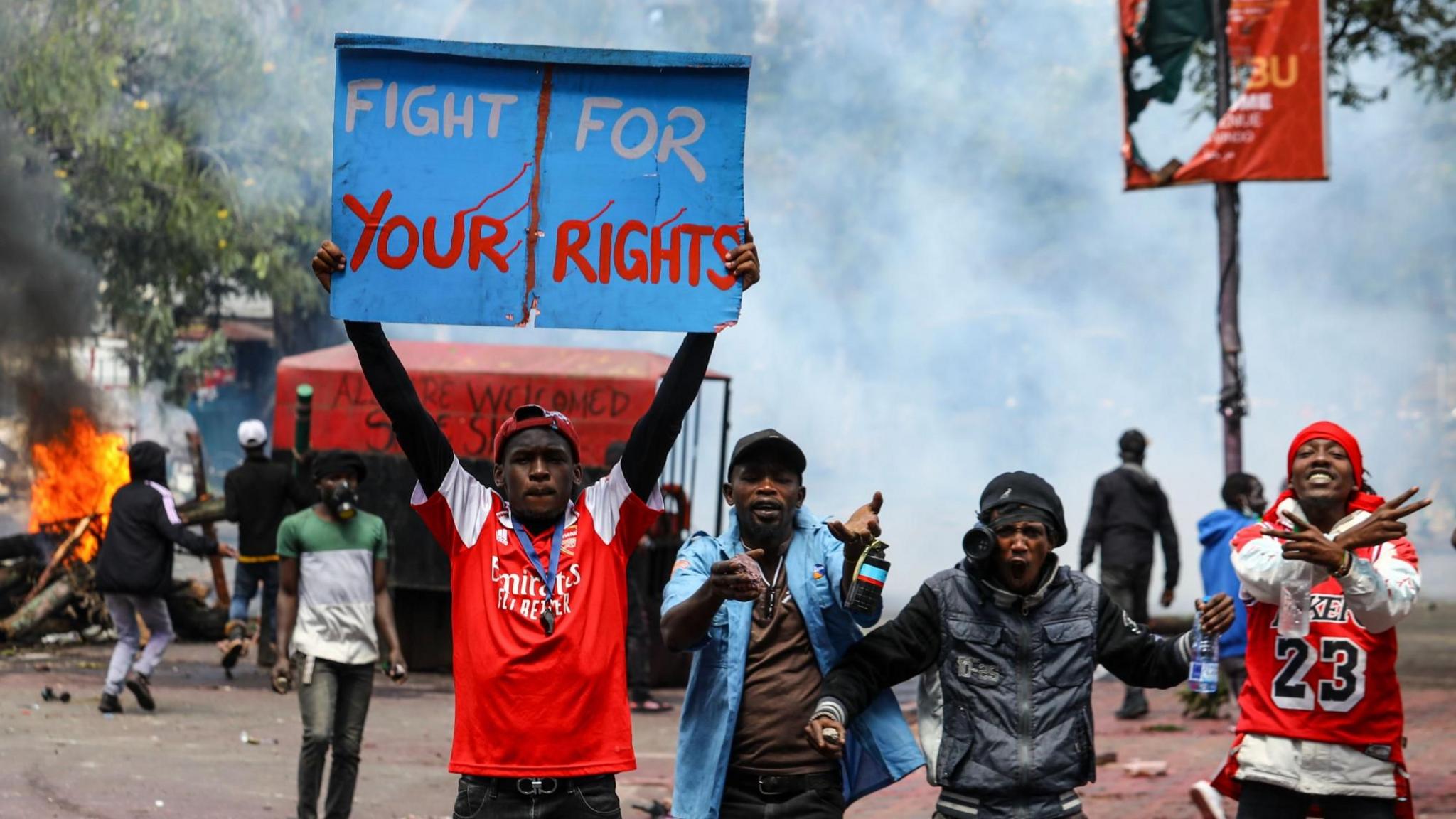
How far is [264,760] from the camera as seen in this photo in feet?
28.9

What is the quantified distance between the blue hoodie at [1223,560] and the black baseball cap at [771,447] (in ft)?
16.7

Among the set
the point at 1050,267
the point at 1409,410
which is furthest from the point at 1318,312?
the point at 1050,267

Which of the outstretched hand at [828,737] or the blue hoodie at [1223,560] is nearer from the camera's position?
the outstretched hand at [828,737]

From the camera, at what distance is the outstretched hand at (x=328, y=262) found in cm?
394

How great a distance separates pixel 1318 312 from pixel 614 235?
33.0m

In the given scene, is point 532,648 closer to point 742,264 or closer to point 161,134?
point 742,264

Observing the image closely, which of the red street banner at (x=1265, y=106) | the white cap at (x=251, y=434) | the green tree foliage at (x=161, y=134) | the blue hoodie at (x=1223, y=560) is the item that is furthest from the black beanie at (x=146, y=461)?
the green tree foliage at (x=161, y=134)

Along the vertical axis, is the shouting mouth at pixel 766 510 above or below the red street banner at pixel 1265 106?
below

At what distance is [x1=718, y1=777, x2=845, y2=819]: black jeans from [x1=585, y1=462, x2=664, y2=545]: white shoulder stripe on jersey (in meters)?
0.72

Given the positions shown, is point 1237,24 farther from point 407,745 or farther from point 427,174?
point 427,174

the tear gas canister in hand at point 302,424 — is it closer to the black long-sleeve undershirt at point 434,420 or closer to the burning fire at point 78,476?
the burning fire at point 78,476

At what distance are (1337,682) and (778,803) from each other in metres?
1.46

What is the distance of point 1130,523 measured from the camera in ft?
35.2

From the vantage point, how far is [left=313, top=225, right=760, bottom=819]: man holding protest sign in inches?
150
